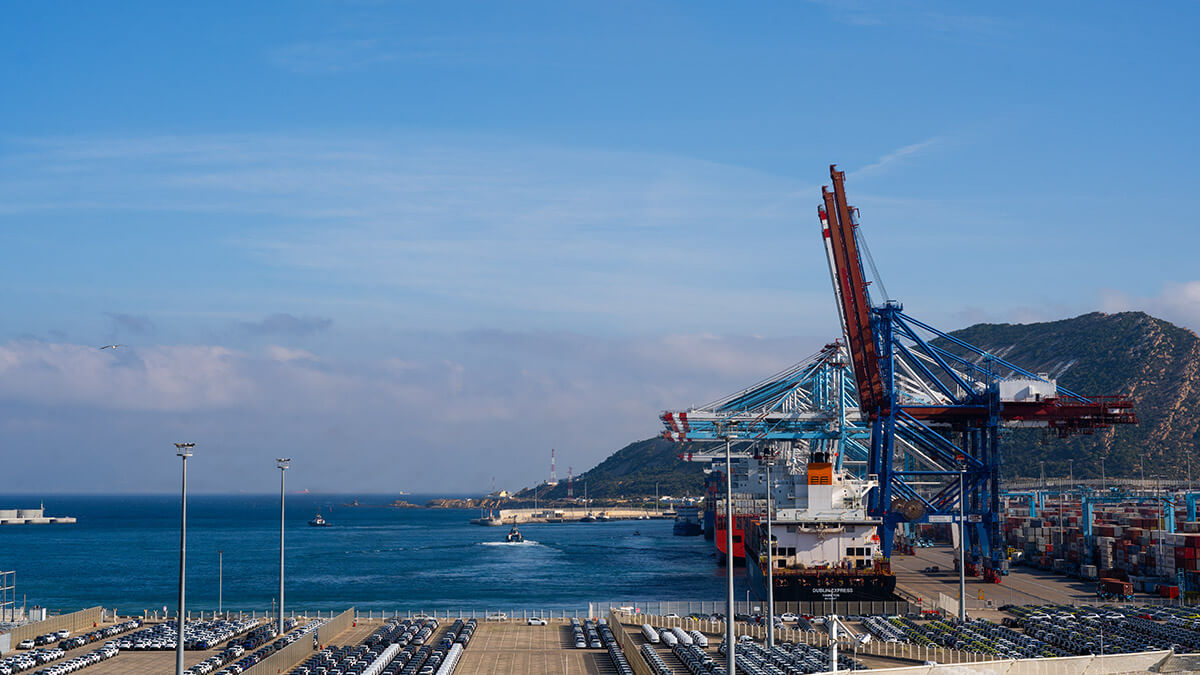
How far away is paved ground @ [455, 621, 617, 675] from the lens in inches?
2083

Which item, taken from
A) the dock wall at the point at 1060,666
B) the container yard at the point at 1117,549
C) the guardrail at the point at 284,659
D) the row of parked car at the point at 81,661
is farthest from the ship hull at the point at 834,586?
the row of parked car at the point at 81,661

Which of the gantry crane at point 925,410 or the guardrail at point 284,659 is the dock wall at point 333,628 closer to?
the guardrail at point 284,659

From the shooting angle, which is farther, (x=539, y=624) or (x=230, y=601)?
(x=230, y=601)

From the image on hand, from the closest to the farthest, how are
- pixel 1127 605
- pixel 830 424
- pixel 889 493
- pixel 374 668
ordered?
1. pixel 374 668
2. pixel 1127 605
3. pixel 889 493
4. pixel 830 424

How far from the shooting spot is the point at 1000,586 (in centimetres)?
9700

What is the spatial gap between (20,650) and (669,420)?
78490 millimetres

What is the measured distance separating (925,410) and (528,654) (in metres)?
59.2

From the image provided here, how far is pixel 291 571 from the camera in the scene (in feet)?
463

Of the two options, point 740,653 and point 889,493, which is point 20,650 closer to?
point 740,653

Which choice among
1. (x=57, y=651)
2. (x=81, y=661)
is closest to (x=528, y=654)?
(x=81, y=661)

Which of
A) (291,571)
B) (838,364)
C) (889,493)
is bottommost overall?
(291,571)

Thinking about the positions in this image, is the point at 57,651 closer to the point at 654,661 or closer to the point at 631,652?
the point at 631,652

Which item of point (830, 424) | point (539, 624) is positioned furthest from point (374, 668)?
point (830, 424)

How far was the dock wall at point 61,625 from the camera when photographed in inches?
2415
